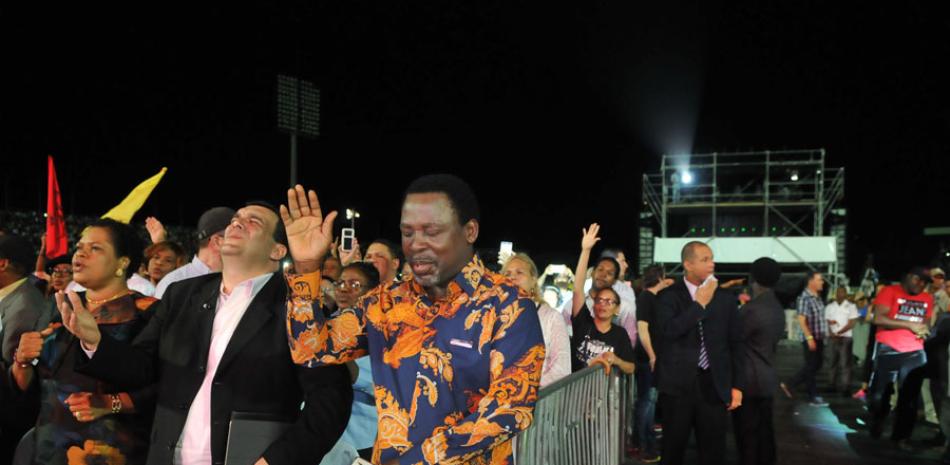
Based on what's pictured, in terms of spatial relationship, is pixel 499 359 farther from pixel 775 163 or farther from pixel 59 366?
pixel 775 163

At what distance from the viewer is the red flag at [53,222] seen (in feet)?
24.2

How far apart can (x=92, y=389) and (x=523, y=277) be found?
10.3ft

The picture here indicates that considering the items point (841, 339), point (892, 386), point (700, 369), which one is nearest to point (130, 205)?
point (700, 369)

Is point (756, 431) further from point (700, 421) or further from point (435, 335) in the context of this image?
point (435, 335)

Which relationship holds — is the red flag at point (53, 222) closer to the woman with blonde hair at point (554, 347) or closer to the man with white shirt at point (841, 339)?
the woman with blonde hair at point (554, 347)

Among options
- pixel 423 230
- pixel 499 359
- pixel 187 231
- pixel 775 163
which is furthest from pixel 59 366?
pixel 187 231

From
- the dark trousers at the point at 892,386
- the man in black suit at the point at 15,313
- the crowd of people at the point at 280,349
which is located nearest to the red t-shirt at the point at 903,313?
the dark trousers at the point at 892,386

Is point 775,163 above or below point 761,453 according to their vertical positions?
above

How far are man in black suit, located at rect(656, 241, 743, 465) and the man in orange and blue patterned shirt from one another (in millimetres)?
3817

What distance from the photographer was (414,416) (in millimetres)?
2107

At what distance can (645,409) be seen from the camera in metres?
7.38

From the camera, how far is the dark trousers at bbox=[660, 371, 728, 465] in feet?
18.6

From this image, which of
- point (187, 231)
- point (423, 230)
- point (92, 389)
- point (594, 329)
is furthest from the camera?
point (187, 231)

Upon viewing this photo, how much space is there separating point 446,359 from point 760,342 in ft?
15.7
